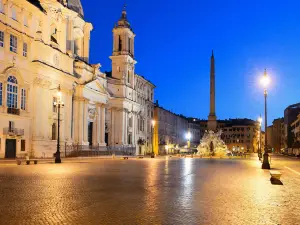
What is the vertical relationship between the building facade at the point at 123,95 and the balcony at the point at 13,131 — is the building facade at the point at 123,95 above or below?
above

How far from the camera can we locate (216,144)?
6575 cm

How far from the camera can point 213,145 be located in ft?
216

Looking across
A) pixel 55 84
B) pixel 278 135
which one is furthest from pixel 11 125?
pixel 278 135

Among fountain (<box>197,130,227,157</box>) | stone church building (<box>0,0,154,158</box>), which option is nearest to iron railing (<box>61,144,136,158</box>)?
stone church building (<box>0,0,154,158</box>)

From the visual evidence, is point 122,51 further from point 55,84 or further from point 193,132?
point 193,132

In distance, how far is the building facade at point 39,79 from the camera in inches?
1757

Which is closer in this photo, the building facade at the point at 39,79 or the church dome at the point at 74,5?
the building facade at the point at 39,79

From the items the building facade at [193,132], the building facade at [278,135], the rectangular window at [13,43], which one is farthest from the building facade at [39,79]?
the building facade at [278,135]

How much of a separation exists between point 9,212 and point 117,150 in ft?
215

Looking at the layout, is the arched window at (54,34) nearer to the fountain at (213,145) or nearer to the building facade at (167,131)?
the fountain at (213,145)

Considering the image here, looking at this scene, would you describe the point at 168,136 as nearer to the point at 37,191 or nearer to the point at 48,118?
the point at 48,118

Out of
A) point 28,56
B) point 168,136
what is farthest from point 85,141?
point 168,136

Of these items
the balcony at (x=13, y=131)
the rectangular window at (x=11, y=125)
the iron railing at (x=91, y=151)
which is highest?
the rectangular window at (x=11, y=125)

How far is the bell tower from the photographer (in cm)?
8075
